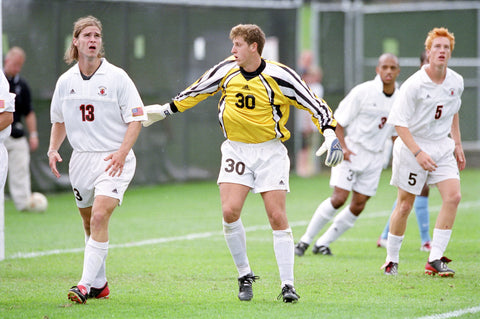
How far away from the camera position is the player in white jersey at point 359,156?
1021 centimetres

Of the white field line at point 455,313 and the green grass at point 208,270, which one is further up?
the white field line at point 455,313

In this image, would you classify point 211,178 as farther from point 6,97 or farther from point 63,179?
point 6,97

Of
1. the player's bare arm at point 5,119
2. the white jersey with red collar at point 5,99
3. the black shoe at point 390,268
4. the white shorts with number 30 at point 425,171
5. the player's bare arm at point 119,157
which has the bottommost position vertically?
the black shoe at point 390,268

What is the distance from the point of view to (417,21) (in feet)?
69.2

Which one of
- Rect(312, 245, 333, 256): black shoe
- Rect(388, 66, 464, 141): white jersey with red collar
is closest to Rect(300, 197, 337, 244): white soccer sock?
Rect(312, 245, 333, 256): black shoe

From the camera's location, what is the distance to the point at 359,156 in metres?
10.3

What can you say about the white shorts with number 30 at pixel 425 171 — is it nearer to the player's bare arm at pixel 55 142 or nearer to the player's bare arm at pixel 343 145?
the player's bare arm at pixel 343 145

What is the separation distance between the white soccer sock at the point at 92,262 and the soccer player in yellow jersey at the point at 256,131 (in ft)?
3.37

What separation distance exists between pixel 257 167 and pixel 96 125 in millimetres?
1342

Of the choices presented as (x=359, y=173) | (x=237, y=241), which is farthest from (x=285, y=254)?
(x=359, y=173)

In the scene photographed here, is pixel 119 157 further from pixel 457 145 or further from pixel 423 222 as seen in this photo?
pixel 423 222

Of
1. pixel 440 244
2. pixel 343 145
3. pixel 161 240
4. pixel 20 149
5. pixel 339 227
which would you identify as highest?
pixel 343 145

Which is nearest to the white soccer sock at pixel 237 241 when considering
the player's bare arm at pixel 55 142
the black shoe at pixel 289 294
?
the black shoe at pixel 289 294

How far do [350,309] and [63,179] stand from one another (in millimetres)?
10851
